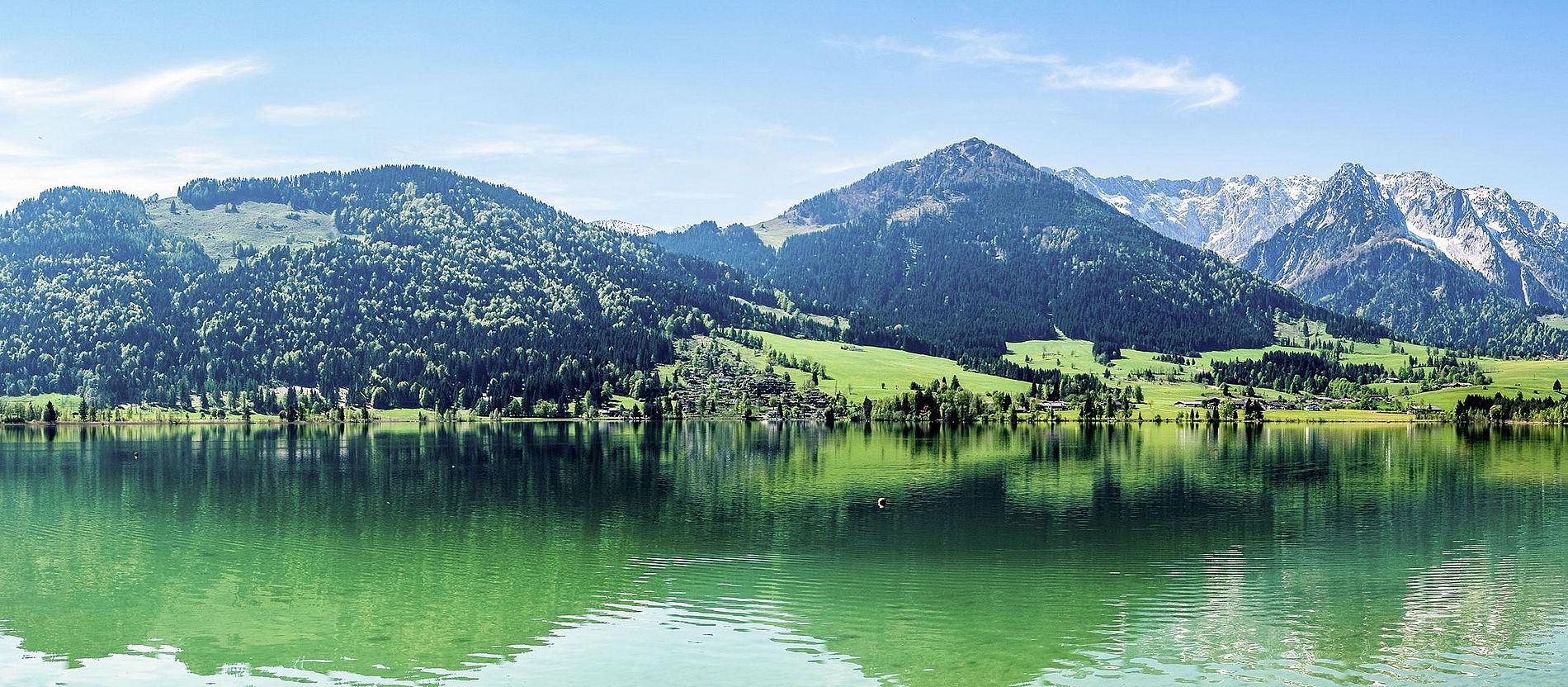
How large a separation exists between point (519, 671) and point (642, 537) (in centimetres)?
2970

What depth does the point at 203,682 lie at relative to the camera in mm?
37312

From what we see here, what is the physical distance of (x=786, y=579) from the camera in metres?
54.0

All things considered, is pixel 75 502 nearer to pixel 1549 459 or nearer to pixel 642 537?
pixel 642 537

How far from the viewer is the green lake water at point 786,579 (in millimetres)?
39188

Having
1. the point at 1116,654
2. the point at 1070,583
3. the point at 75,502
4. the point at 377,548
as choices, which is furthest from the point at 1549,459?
the point at 75,502

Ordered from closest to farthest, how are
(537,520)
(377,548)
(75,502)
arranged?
(377,548) < (537,520) < (75,502)

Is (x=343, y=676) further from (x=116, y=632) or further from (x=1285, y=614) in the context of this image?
(x=1285, y=614)

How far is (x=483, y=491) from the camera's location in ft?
321

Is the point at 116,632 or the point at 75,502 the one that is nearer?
the point at 116,632

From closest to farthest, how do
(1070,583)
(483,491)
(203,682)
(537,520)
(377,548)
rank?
1. (203,682)
2. (1070,583)
3. (377,548)
4. (537,520)
5. (483,491)

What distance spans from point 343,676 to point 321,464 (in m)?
97.4

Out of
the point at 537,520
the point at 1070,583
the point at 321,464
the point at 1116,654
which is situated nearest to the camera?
the point at 1116,654

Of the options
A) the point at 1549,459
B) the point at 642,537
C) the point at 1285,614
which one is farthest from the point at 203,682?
the point at 1549,459

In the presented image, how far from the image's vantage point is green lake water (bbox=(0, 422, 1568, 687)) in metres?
39.2
